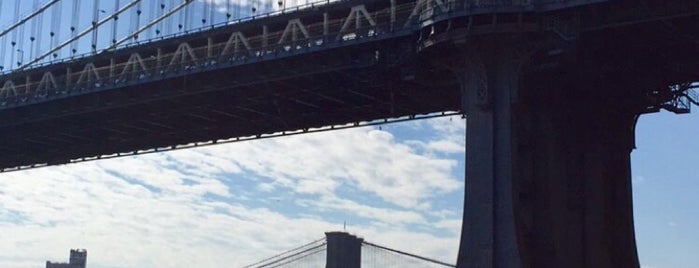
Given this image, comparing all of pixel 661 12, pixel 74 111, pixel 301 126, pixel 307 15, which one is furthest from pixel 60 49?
pixel 661 12

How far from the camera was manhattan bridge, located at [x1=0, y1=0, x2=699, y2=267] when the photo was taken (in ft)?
192

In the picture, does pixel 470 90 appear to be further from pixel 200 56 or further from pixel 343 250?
pixel 343 250

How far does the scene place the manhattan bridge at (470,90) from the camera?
5847 cm

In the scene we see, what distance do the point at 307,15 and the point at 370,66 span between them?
7.97 metres

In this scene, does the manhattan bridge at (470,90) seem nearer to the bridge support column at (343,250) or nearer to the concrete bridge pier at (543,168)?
the concrete bridge pier at (543,168)

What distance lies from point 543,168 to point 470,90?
32.6 feet

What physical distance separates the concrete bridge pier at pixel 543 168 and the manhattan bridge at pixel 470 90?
0.33 feet

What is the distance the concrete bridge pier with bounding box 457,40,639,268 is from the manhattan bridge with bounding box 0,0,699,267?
99mm

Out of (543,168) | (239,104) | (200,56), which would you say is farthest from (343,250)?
(543,168)

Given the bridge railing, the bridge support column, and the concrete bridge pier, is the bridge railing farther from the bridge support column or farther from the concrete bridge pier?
the bridge support column

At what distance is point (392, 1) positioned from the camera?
A: 6938 cm

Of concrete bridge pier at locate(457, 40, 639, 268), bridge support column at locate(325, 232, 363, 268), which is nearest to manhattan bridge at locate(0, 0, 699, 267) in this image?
concrete bridge pier at locate(457, 40, 639, 268)

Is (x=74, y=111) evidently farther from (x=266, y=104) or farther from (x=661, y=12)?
(x=661, y=12)

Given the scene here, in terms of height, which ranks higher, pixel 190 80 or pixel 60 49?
pixel 60 49
